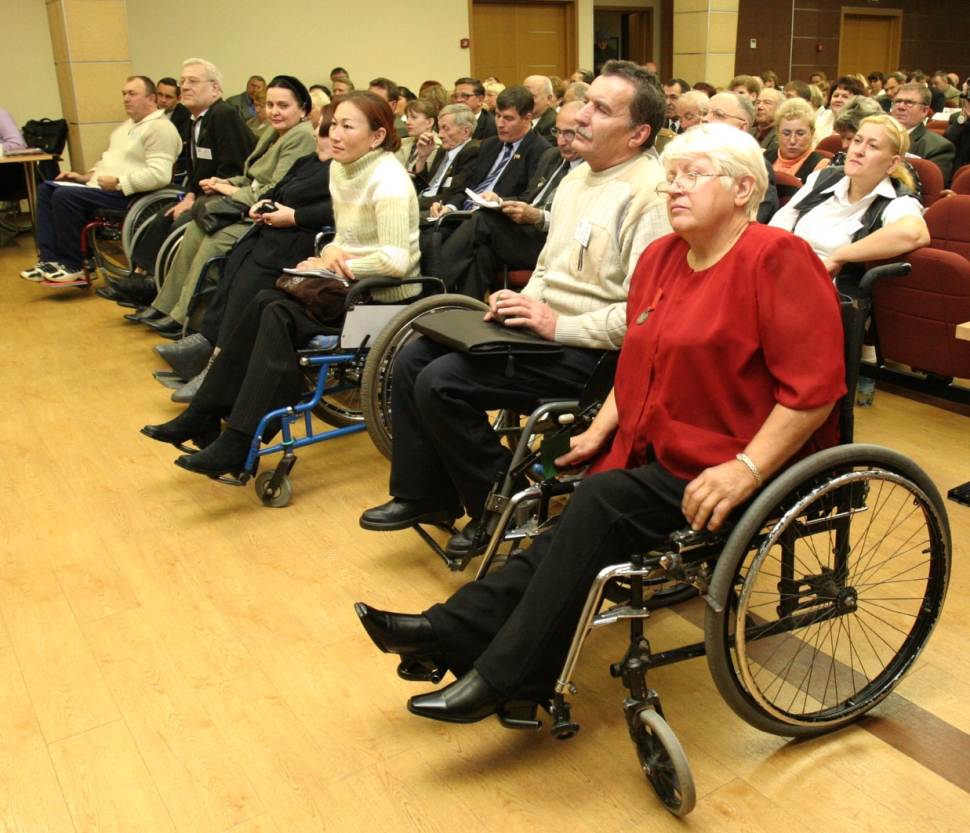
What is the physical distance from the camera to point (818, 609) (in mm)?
1699

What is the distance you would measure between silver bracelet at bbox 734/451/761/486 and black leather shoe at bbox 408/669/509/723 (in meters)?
0.57

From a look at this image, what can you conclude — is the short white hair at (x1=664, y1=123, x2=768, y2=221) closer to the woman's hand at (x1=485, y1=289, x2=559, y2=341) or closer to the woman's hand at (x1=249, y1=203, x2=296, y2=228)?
the woman's hand at (x1=485, y1=289, x2=559, y2=341)

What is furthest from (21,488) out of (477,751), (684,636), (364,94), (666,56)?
(666,56)

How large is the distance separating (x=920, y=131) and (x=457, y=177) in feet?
9.24

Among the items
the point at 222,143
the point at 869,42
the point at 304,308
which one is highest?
the point at 869,42

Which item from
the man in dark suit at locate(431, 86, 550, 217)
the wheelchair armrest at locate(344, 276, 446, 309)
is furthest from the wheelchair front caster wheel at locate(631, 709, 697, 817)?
the man in dark suit at locate(431, 86, 550, 217)

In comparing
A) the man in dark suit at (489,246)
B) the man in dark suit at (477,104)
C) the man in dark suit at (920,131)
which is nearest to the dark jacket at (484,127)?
the man in dark suit at (477,104)

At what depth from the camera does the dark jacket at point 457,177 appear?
4867 mm

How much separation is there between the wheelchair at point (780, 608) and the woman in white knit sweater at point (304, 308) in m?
1.08

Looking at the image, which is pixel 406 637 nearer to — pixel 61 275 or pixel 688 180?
pixel 688 180

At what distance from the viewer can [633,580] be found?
159 cm

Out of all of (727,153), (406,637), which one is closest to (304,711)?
(406,637)

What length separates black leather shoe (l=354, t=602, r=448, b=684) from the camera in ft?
5.50

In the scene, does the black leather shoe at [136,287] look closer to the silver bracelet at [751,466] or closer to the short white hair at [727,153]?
the short white hair at [727,153]
